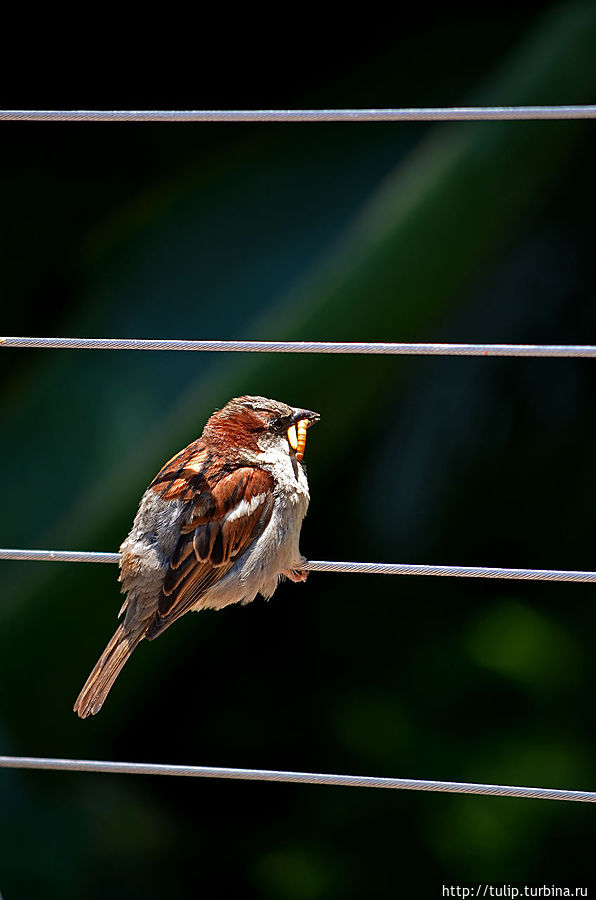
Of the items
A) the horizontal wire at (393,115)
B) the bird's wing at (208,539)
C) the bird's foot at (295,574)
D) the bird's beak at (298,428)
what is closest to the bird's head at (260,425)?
the bird's beak at (298,428)

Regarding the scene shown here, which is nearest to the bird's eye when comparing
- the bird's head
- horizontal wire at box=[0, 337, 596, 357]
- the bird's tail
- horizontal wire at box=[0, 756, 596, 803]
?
the bird's head

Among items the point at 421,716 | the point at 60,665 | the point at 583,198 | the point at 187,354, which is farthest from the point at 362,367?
the point at 60,665

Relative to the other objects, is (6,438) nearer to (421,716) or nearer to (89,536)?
(89,536)

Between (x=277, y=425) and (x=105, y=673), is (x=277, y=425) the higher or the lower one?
the higher one

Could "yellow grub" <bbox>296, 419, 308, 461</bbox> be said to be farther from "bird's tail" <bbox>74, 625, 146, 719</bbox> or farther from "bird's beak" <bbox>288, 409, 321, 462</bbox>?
"bird's tail" <bbox>74, 625, 146, 719</bbox>

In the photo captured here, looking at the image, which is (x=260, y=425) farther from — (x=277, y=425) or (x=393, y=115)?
(x=393, y=115)

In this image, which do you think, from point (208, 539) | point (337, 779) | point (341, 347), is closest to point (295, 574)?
point (208, 539)

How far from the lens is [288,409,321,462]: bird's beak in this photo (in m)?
2.51

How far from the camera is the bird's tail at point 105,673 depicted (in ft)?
7.27

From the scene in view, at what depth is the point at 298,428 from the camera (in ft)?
8.29

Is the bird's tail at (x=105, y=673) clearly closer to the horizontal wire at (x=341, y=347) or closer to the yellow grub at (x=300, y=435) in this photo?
the yellow grub at (x=300, y=435)

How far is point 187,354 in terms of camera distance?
372 centimetres

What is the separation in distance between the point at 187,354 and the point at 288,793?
59.5 inches

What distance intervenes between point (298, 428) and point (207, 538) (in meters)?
0.37
